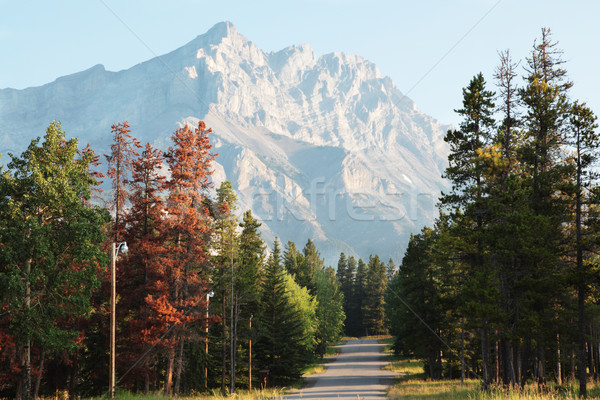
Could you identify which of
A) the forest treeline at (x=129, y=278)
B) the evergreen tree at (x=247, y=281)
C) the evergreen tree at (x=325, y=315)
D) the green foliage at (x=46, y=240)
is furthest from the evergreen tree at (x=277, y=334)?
the evergreen tree at (x=325, y=315)

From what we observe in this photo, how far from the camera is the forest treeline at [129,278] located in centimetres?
2959

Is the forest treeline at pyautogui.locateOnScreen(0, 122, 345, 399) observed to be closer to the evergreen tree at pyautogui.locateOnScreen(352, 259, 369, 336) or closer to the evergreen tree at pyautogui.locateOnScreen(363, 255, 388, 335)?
the evergreen tree at pyautogui.locateOnScreen(363, 255, 388, 335)

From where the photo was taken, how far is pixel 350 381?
52.4 m

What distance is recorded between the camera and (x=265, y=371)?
50.1 metres

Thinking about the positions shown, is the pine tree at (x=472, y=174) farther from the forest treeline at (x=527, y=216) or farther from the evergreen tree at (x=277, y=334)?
the evergreen tree at (x=277, y=334)

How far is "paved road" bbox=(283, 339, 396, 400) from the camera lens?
132 ft

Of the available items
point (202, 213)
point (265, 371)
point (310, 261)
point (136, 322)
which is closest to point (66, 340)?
point (136, 322)

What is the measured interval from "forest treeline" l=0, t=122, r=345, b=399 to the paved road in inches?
188

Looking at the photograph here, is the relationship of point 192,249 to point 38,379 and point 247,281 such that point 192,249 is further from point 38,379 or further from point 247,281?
point 247,281

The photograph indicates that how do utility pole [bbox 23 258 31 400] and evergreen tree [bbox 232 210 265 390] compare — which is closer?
utility pole [bbox 23 258 31 400]

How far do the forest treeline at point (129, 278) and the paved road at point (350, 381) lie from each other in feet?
15.7

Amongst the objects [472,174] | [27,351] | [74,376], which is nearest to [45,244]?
[27,351]

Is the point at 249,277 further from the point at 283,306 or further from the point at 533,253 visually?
the point at 533,253

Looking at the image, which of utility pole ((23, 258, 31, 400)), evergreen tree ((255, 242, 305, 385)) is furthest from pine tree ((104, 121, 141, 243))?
evergreen tree ((255, 242, 305, 385))
